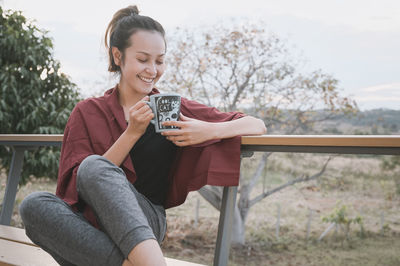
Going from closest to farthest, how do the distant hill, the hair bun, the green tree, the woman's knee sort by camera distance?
1. the woman's knee
2. the hair bun
3. the green tree
4. the distant hill

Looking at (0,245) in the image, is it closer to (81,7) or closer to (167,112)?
(167,112)

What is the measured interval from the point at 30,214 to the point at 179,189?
49cm

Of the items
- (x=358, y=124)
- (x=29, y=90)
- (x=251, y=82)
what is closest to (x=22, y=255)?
(x=29, y=90)

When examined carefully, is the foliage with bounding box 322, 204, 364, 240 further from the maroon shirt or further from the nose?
the nose

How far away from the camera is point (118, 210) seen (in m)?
0.94

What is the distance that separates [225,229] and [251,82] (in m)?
3.52

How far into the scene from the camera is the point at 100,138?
1.34m

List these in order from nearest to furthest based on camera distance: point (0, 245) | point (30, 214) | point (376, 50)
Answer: point (30, 214)
point (0, 245)
point (376, 50)

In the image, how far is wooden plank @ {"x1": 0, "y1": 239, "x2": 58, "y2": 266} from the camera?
131 centimetres

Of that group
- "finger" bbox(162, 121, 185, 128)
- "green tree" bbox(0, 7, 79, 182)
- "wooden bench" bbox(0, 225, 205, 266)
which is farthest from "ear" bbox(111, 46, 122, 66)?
"green tree" bbox(0, 7, 79, 182)

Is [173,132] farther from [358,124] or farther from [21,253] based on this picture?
[358,124]

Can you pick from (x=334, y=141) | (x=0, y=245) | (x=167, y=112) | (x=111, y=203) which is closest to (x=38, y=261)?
(x=0, y=245)

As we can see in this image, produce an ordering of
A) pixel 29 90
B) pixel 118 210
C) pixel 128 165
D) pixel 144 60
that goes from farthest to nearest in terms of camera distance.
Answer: pixel 29 90, pixel 144 60, pixel 128 165, pixel 118 210

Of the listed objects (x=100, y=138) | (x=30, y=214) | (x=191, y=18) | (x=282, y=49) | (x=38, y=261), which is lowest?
(x=38, y=261)
